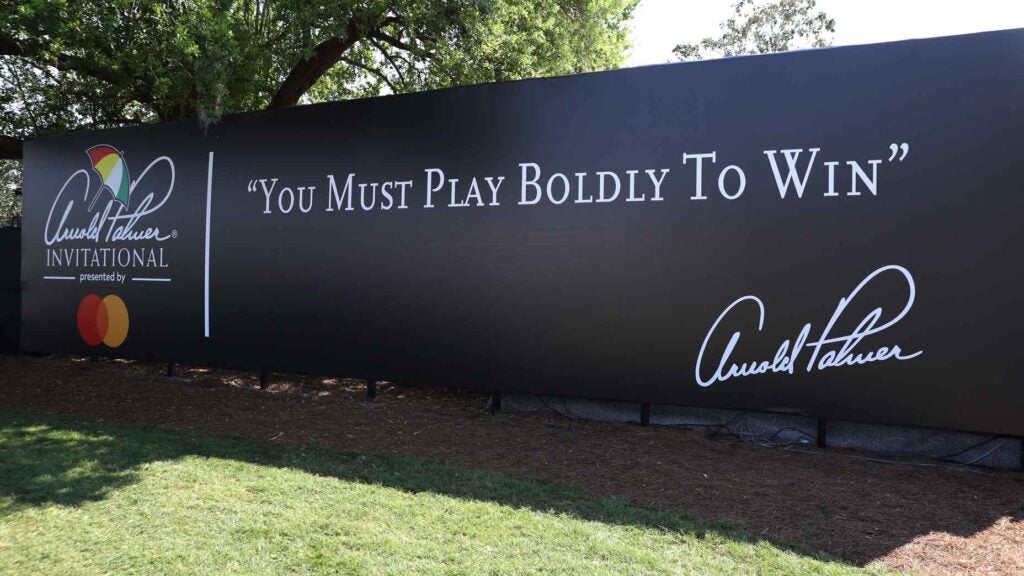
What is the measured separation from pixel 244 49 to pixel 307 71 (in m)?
1.99

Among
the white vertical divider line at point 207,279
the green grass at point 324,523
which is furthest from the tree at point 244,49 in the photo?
the green grass at point 324,523

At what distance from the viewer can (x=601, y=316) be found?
5883 millimetres

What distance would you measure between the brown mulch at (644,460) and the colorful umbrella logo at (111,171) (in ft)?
7.56

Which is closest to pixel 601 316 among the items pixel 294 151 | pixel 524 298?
pixel 524 298

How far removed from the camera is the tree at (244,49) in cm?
800

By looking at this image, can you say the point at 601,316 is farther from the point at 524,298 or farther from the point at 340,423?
the point at 340,423

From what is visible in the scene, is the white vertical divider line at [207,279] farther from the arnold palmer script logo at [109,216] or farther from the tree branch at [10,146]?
the tree branch at [10,146]

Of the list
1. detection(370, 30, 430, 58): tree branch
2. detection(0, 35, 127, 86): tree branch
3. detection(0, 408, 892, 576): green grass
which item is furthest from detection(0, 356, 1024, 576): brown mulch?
detection(370, 30, 430, 58): tree branch

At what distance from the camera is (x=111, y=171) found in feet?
27.9

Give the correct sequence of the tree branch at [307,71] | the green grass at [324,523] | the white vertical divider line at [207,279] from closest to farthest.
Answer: the green grass at [324,523] < the white vertical divider line at [207,279] < the tree branch at [307,71]

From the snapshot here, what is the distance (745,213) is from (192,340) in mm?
6144

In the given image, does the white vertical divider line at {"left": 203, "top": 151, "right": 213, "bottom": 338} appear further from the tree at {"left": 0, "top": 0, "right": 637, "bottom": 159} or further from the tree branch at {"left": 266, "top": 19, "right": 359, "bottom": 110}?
the tree branch at {"left": 266, "top": 19, "right": 359, "bottom": 110}
